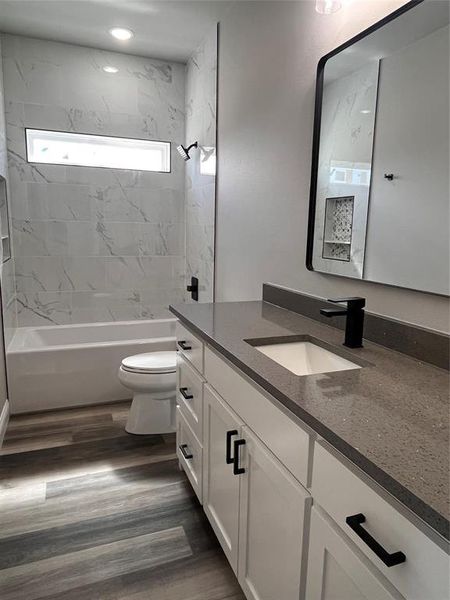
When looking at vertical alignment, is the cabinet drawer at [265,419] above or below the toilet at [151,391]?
above

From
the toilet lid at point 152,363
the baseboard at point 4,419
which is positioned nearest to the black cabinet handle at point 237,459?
the toilet lid at point 152,363

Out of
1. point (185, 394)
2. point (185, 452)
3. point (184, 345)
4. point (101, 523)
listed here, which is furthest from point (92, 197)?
point (101, 523)

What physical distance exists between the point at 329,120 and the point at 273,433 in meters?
1.29

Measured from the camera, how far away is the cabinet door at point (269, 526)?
3.24 feet

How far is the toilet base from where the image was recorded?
2609 millimetres

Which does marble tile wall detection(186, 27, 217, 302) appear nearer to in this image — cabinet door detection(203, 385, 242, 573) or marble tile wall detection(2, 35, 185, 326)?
marble tile wall detection(2, 35, 185, 326)

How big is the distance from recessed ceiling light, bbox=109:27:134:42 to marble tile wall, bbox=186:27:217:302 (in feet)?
1.74

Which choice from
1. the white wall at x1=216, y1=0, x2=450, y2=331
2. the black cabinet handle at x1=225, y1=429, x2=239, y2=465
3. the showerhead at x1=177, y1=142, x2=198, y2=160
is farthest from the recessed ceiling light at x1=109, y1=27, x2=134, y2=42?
the black cabinet handle at x1=225, y1=429, x2=239, y2=465

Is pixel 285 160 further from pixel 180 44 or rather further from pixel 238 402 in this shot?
pixel 180 44

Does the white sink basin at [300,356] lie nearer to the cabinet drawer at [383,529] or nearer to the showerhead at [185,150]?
Answer: the cabinet drawer at [383,529]

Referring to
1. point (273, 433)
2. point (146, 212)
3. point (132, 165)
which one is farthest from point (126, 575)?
point (132, 165)

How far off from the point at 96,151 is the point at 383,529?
351 cm

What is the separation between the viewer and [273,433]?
109cm

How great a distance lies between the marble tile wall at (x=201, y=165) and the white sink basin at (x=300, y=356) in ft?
5.35
